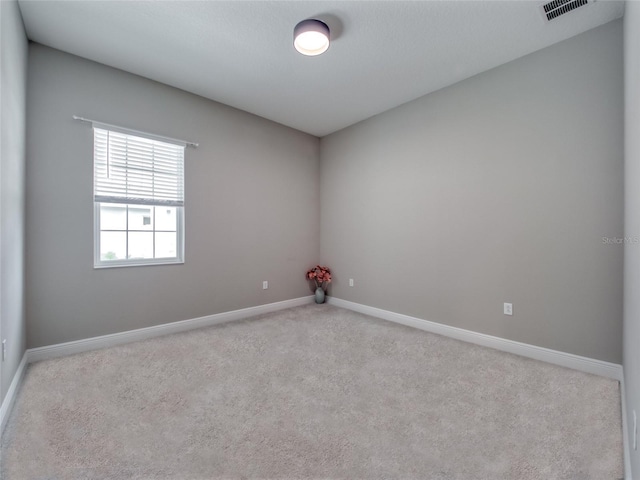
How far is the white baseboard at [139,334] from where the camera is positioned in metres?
2.57

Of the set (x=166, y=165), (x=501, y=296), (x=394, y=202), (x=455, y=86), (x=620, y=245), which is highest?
(x=455, y=86)

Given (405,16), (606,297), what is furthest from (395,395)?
(405,16)

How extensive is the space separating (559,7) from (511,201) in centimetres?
145

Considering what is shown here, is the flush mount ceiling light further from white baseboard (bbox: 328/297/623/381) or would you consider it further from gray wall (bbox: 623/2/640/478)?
white baseboard (bbox: 328/297/623/381)

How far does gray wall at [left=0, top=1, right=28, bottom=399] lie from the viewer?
5.76 feet

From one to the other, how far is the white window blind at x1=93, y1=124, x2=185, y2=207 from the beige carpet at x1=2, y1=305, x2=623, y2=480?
1.52 metres

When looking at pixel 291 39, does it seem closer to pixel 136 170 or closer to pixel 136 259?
pixel 136 170

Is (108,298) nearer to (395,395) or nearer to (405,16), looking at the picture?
(395,395)

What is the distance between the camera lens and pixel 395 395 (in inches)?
79.6

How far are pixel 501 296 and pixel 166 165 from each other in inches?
146

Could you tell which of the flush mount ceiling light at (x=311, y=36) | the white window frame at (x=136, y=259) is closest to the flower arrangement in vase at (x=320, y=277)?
the white window frame at (x=136, y=259)

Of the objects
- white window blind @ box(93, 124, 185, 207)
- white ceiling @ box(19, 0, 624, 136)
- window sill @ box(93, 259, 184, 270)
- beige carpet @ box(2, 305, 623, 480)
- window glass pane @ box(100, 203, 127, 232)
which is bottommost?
beige carpet @ box(2, 305, 623, 480)

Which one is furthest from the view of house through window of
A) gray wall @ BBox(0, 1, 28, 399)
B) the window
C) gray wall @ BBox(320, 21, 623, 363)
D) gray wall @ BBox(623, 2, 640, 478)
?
gray wall @ BBox(623, 2, 640, 478)

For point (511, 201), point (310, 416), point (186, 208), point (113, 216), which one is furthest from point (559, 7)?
point (113, 216)
